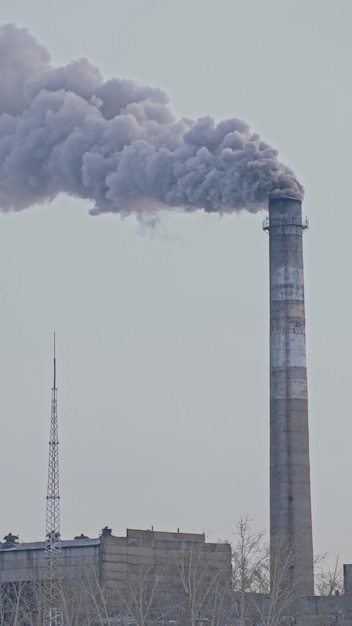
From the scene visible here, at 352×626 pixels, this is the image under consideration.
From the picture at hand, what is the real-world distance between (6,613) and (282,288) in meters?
19.7

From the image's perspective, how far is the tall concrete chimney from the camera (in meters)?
Result: 62.8

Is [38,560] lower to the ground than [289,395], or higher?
lower

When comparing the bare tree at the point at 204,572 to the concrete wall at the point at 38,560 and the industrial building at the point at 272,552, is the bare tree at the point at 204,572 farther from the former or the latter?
the concrete wall at the point at 38,560

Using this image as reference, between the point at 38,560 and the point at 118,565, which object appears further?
the point at 38,560

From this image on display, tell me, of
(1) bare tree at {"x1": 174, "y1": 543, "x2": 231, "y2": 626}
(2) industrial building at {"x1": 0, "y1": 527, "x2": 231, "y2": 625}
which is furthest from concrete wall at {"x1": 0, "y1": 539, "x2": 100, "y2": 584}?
(1) bare tree at {"x1": 174, "y1": 543, "x2": 231, "y2": 626}

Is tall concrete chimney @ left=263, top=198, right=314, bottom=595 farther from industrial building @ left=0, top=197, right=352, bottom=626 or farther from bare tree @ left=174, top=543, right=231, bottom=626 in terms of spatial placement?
bare tree @ left=174, top=543, right=231, bottom=626

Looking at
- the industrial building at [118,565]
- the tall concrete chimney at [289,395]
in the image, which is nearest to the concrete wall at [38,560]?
the industrial building at [118,565]

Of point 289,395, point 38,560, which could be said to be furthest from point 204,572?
point 38,560

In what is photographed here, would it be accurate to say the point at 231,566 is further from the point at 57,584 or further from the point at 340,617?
the point at 57,584

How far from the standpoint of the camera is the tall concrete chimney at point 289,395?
2473 inches

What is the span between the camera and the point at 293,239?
2547 inches

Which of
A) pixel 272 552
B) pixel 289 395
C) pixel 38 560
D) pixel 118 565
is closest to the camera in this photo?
pixel 272 552

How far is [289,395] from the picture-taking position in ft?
209

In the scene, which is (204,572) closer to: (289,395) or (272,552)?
(272,552)
